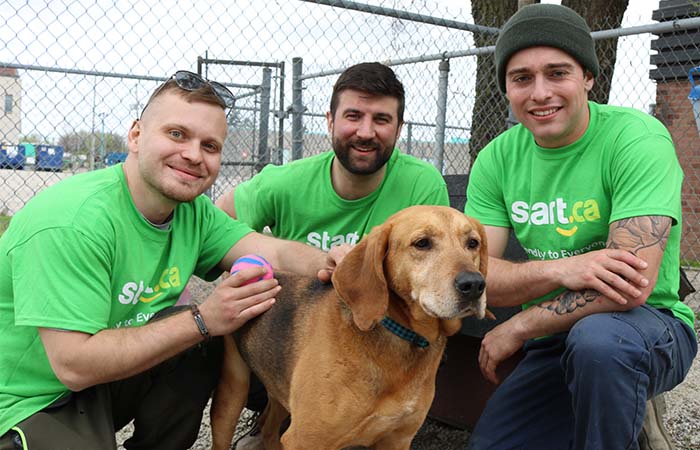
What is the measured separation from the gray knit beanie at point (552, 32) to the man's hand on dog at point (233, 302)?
163 centimetres

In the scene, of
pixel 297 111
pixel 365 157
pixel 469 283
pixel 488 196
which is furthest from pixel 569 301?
pixel 297 111

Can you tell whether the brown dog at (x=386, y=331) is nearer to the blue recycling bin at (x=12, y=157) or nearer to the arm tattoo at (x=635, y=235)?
the arm tattoo at (x=635, y=235)

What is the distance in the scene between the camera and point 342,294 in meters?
2.61

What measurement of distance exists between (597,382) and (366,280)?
990 mm

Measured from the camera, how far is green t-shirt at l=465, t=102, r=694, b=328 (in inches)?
109

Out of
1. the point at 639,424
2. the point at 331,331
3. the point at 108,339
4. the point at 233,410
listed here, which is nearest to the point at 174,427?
the point at 233,410

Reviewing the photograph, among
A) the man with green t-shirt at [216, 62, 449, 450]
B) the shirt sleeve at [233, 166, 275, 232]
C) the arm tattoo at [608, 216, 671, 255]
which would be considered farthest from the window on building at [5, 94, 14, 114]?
the arm tattoo at [608, 216, 671, 255]

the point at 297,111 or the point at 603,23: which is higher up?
the point at 603,23

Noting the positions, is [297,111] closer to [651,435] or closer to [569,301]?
[569,301]

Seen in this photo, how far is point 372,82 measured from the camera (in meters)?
3.64

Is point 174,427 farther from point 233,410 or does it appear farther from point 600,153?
point 600,153

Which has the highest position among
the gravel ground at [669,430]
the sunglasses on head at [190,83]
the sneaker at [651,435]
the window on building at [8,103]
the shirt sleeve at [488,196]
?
the sunglasses on head at [190,83]

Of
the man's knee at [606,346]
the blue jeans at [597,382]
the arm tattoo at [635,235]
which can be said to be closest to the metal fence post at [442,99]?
the blue jeans at [597,382]

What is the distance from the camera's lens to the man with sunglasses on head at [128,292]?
8.08 ft
